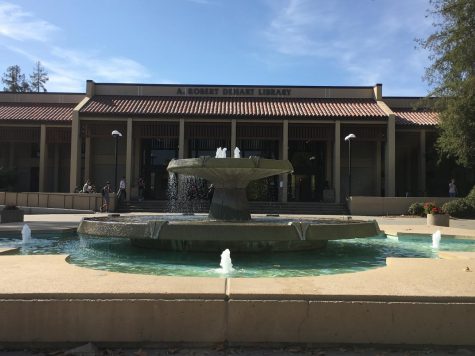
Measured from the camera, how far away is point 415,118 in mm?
36531

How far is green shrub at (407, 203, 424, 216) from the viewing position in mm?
28533

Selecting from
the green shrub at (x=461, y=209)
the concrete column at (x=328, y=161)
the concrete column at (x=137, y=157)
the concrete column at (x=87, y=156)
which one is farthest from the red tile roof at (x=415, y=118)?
the concrete column at (x=87, y=156)

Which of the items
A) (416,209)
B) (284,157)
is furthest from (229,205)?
(284,157)

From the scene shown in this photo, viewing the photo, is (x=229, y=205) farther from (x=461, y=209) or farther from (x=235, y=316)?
(x=461, y=209)

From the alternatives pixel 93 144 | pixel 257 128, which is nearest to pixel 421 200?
pixel 257 128

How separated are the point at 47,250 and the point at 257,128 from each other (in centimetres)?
2704

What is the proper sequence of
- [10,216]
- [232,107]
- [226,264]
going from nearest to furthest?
[226,264] < [10,216] < [232,107]

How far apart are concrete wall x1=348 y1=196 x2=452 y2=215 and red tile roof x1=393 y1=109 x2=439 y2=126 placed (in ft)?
23.2

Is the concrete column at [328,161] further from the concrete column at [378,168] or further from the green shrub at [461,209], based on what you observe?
the green shrub at [461,209]

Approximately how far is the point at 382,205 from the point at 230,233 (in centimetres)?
2375

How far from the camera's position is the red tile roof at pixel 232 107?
1356 inches

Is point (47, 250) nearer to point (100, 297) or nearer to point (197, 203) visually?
point (100, 297)

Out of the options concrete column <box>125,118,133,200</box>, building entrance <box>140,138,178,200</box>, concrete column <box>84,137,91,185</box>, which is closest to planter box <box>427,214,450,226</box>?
concrete column <box>125,118,133,200</box>

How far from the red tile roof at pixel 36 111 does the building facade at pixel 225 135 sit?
0.08 meters
